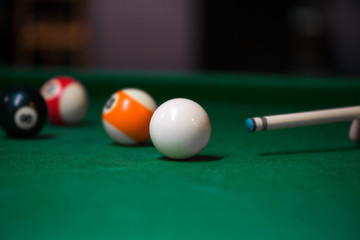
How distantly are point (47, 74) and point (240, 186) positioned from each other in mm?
3510

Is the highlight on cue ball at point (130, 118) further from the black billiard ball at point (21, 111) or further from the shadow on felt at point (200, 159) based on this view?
the black billiard ball at point (21, 111)

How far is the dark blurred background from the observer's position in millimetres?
8820

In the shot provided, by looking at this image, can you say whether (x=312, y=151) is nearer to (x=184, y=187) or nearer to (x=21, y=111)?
(x=184, y=187)

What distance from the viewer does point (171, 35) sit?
8.78 metres

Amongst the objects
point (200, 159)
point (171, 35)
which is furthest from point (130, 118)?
point (171, 35)

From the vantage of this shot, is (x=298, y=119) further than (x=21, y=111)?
No

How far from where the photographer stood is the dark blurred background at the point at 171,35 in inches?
347

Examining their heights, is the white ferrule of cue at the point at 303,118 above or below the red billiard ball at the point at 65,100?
above

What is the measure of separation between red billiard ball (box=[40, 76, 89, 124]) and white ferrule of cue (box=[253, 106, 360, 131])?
4.91 ft

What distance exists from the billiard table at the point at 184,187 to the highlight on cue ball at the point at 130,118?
0.07 meters

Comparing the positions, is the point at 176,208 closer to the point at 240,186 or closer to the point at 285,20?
the point at 240,186

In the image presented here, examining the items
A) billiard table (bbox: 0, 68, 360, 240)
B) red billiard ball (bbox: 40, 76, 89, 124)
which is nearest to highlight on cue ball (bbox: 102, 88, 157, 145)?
billiard table (bbox: 0, 68, 360, 240)

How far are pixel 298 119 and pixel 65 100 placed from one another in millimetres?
1622

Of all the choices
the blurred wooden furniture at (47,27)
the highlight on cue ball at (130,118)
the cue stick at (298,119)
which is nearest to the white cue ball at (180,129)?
the cue stick at (298,119)
